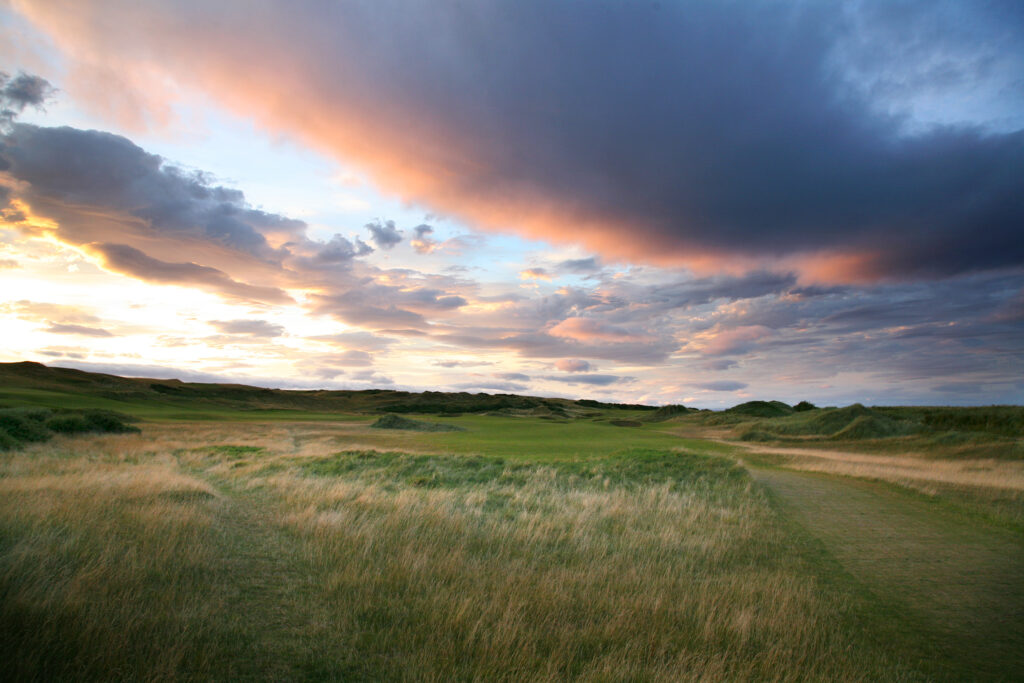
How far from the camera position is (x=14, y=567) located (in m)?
5.96

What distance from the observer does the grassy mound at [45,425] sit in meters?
25.8

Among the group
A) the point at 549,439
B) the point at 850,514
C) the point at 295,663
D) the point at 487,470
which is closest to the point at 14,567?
the point at 295,663

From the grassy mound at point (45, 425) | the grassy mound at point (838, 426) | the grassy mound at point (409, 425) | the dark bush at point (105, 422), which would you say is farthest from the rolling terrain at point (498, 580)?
the grassy mound at point (409, 425)

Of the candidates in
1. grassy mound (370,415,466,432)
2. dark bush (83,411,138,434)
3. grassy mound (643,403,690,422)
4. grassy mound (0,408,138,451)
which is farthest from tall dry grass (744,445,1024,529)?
grassy mound (643,403,690,422)

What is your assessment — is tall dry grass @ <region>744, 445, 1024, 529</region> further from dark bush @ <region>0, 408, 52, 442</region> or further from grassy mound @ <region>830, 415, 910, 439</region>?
dark bush @ <region>0, 408, 52, 442</region>

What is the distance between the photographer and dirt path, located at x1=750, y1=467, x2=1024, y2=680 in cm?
593

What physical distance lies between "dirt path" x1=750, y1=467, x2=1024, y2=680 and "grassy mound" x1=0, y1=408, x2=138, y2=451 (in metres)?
30.8

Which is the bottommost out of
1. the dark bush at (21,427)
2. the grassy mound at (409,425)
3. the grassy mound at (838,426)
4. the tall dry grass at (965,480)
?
the grassy mound at (409,425)

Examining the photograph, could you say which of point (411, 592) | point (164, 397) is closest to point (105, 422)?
point (411, 592)

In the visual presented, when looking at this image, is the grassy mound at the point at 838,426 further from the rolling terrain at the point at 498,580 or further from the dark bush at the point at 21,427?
the dark bush at the point at 21,427

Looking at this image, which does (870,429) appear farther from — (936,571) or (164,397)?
(164,397)

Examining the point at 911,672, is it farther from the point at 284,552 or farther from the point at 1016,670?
the point at 284,552

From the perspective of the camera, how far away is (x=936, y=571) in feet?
27.9

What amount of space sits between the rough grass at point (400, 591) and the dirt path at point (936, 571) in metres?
0.76
